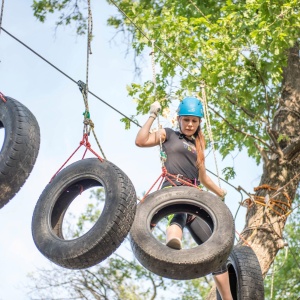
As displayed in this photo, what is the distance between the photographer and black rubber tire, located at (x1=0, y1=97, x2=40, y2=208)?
18.7ft

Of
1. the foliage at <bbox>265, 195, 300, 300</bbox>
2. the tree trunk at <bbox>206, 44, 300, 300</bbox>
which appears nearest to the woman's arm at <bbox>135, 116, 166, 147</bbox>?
the tree trunk at <bbox>206, 44, 300, 300</bbox>

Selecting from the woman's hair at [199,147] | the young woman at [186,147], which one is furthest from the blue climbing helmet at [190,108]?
the woman's hair at [199,147]

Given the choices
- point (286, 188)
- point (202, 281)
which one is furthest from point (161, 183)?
point (202, 281)

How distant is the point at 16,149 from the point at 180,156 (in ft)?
4.62

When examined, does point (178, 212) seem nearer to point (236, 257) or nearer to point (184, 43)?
point (236, 257)

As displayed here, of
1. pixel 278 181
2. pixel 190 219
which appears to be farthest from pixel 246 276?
pixel 278 181

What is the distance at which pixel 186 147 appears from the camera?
655 cm

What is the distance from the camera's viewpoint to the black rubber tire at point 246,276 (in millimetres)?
6762

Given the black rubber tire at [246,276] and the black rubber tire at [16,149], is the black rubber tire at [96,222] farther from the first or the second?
the black rubber tire at [246,276]

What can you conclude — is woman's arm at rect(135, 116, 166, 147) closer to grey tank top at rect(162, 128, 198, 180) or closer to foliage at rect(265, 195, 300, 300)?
grey tank top at rect(162, 128, 198, 180)

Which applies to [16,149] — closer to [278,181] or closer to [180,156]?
[180,156]

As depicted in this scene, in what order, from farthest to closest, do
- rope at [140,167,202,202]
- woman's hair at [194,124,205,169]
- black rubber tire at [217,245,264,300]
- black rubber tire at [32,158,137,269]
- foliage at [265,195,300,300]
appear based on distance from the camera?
foliage at [265,195,300,300] → black rubber tire at [217,245,264,300] → woman's hair at [194,124,205,169] → rope at [140,167,202,202] → black rubber tire at [32,158,137,269]

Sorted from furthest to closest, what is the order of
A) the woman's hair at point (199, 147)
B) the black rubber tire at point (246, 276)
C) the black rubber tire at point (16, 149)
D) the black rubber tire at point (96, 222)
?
the black rubber tire at point (246, 276) → the woman's hair at point (199, 147) → the black rubber tire at point (16, 149) → the black rubber tire at point (96, 222)

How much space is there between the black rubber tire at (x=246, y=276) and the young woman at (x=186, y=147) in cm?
14
